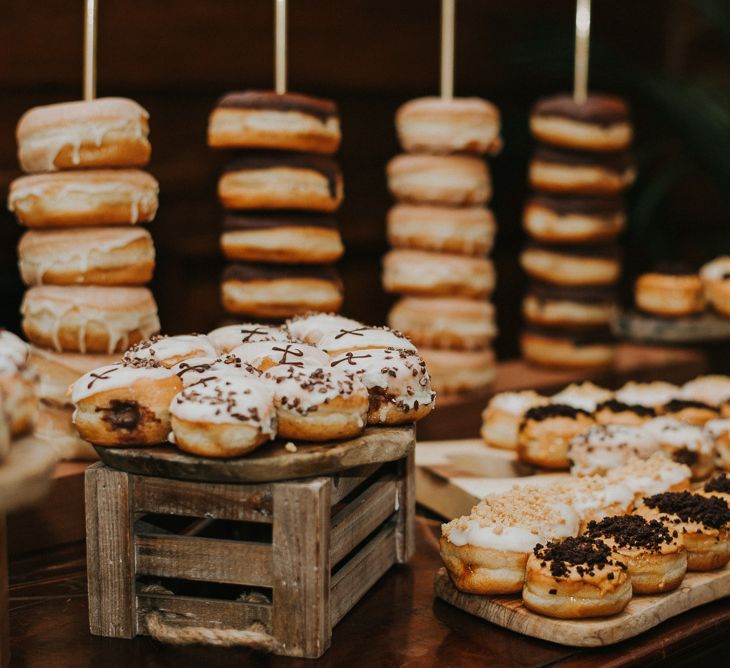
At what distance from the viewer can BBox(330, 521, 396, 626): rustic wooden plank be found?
6.98 ft

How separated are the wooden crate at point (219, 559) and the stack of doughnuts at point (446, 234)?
144 centimetres

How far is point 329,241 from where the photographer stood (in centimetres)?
308

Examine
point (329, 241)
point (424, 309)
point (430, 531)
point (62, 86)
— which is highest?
point (62, 86)

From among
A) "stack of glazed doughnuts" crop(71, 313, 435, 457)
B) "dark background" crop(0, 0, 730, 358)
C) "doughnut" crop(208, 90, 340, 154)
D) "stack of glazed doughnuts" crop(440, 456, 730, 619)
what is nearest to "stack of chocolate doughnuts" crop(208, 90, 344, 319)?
"doughnut" crop(208, 90, 340, 154)

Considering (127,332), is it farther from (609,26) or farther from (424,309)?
(609,26)

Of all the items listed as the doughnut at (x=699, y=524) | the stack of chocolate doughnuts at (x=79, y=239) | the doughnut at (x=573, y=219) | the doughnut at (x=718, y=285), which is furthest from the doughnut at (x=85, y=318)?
the doughnut at (x=718, y=285)

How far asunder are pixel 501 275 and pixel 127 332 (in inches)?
118

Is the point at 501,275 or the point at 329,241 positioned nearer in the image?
the point at 329,241

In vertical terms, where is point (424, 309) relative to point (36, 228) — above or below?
below

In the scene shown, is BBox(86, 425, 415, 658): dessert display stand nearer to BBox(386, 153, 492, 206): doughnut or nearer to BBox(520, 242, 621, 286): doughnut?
BBox(386, 153, 492, 206): doughnut

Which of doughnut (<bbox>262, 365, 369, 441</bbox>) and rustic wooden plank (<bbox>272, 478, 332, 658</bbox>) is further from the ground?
doughnut (<bbox>262, 365, 369, 441</bbox>)

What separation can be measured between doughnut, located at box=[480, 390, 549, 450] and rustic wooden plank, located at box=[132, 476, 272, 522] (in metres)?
1.28

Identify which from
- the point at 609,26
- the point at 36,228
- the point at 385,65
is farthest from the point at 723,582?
the point at 609,26

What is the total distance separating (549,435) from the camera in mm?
2895
